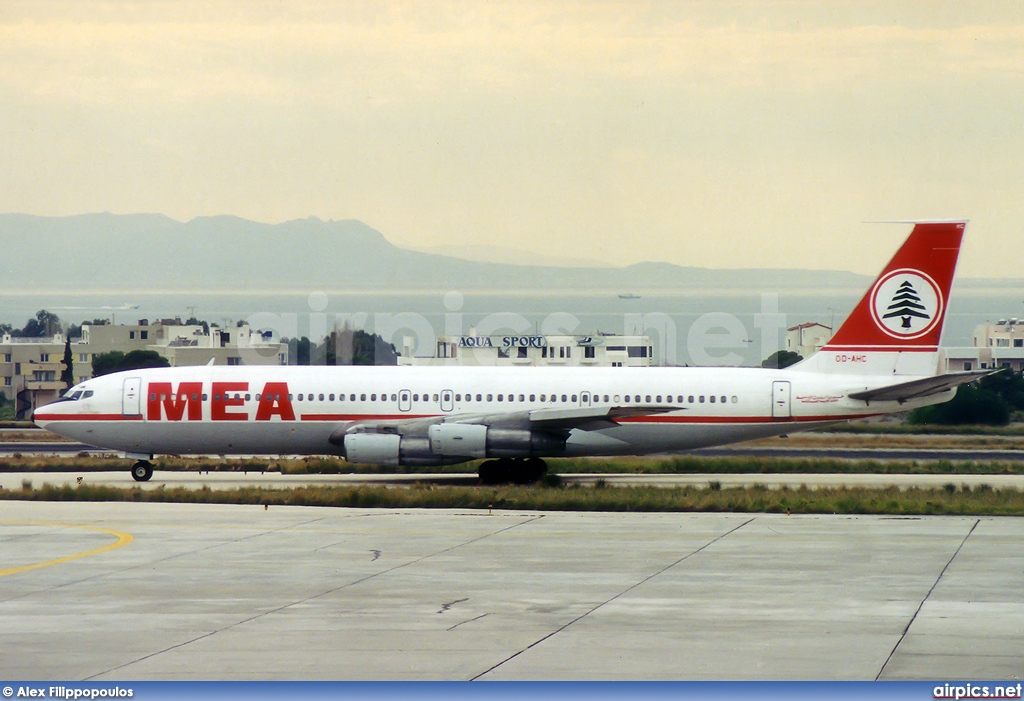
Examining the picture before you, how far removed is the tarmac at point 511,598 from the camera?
12.9 m

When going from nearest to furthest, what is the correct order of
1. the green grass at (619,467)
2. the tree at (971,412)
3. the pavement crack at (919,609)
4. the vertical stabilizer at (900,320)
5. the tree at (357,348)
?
the pavement crack at (919,609), the vertical stabilizer at (900,320), the green grass at (619,467), the tree at (971,412), the tree at (357,348)

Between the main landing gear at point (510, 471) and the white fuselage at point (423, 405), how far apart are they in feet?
4.40

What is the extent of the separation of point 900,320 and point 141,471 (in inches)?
921

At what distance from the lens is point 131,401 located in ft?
118

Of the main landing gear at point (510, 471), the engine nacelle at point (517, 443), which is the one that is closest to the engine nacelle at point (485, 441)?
the engine nacelle at point (517, 443)

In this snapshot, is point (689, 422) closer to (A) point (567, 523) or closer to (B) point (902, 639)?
(A) point (567, 523)

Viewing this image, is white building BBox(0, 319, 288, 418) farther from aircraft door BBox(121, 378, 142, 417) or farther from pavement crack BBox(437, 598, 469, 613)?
pavement crack BBox(437, 598, 469, 613)

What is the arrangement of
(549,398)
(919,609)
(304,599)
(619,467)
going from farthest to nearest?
(619,467)
(549,398)
(304,599)
(919,609)

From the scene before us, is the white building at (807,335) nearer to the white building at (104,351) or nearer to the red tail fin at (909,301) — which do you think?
the white building at (104,351)

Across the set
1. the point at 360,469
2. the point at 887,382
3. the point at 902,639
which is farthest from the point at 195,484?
the point at 902,639

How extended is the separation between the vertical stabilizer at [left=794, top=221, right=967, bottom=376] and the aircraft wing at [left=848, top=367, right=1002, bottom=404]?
1395 millimetres

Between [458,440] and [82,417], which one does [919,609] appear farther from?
[82,417]

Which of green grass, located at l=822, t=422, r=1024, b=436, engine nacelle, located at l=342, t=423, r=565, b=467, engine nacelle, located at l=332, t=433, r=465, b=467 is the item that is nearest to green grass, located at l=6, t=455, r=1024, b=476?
engine nacelle, located at l=342, t=423, r=565, b=467

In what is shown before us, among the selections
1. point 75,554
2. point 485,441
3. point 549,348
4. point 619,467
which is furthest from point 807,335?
point 75,554
